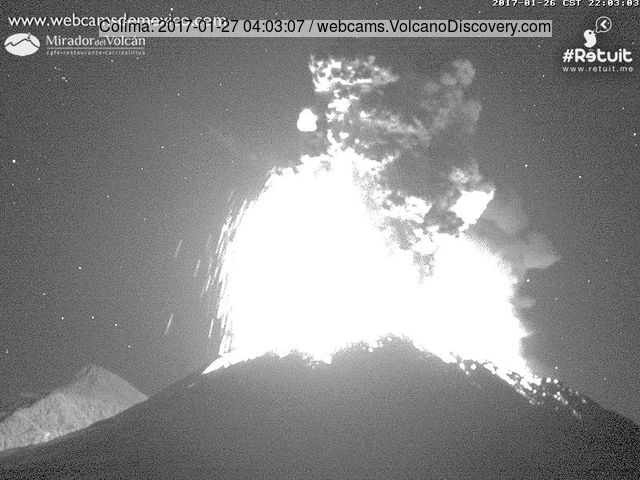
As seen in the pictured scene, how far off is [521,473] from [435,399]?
20.3 ft

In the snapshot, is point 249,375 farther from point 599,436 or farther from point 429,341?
point 599,436

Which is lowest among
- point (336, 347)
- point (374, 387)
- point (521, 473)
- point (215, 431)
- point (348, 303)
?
point (521, 473)

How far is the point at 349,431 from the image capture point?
1022 inches

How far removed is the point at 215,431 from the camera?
2603 centimetres

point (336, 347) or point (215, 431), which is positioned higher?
point (336, 347)

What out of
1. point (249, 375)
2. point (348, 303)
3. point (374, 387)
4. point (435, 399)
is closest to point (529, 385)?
point (435, 399)

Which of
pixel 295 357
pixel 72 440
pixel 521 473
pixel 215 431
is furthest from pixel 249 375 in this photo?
pixel 521 473

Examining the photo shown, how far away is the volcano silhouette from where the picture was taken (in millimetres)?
23531

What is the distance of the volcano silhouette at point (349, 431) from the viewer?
23.5m

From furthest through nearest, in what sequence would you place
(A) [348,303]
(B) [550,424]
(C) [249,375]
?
(A) [348,303] < (C) [249,375] < (B) [550,424]

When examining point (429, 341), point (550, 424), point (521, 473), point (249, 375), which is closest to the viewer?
point (521, 473)

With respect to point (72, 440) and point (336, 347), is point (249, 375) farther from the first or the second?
point (72, 440)

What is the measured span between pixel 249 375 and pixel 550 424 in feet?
51.5

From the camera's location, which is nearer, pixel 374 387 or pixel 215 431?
pixel 215 431
